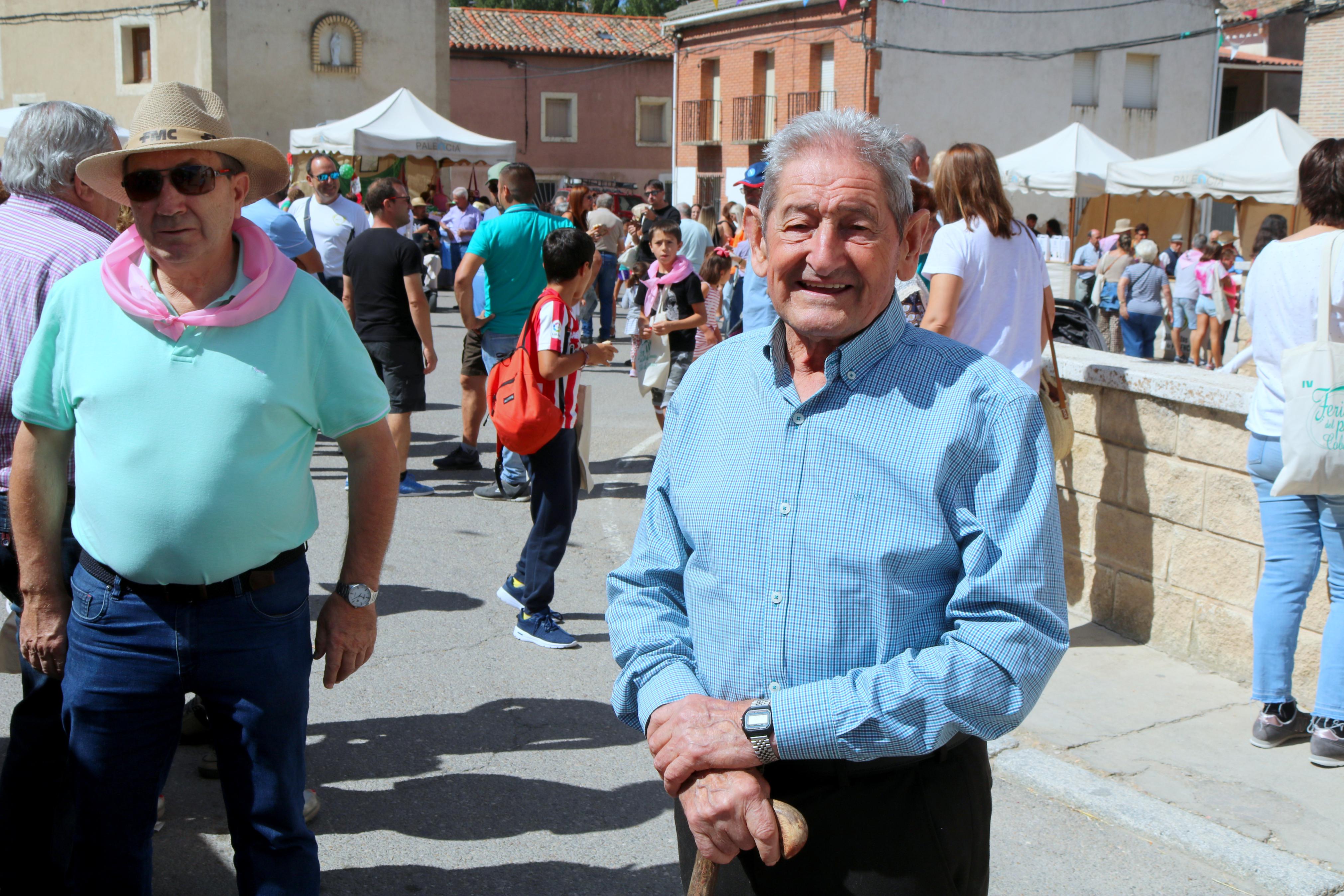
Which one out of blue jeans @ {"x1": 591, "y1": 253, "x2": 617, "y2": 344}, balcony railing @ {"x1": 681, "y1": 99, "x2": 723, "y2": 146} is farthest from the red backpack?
balcony railing @ {"x1": 681, "y1": 99, "x2": 723, "y2": 146}

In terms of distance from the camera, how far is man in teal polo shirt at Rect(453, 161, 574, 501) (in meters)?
7.55

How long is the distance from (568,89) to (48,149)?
4288 cm

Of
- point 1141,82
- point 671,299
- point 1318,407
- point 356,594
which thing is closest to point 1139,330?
point 671,299

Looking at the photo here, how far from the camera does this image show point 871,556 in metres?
1.84

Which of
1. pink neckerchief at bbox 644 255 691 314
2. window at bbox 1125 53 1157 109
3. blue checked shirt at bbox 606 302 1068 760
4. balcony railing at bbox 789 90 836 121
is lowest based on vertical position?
blue checked shirt at bbox 606 302 1068 760

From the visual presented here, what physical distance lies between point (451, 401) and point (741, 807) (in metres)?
9.93

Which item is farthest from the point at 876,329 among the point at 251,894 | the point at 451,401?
the point at 451,401

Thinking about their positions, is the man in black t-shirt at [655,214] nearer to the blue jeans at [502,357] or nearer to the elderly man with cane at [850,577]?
the blue jeans at [502,357]

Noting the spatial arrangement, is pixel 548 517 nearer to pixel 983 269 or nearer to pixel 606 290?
pixel 983 269

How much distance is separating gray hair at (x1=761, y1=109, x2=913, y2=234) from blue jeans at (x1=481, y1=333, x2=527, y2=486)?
216 inches

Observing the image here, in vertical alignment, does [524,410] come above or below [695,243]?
below

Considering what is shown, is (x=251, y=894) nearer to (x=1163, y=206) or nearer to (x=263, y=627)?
(x=263, y=627)

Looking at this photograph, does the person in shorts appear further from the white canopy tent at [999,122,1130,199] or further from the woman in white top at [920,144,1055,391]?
the white canopy tent at [999,122,1130,199]

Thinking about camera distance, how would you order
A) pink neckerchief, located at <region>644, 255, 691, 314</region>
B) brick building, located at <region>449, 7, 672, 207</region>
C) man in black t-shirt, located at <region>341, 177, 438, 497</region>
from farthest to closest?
brick building, located at <region>449, 7, 672, 207</region> < pink neckerchief, located at <region>644, 255, 691, 314</region> < man in black t-shirt, located at <region>341, 177, 438, 497</region>
